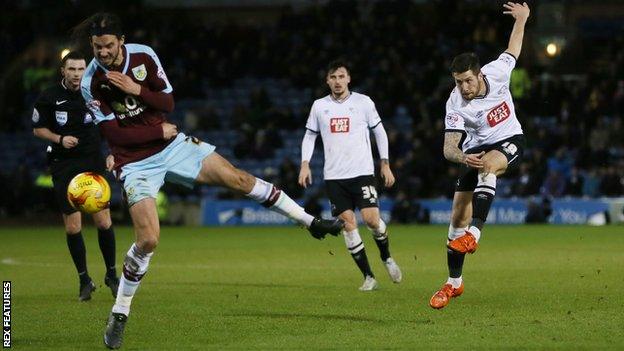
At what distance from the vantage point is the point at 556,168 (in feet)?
98.0

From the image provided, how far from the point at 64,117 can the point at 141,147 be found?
3.43m

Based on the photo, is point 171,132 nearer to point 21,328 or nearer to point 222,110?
point 21,328

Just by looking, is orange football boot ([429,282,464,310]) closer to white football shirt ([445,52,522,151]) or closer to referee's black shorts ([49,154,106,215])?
white football shirt ([445,52,522,151])

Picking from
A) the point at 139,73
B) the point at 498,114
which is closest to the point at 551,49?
the point at 498,114

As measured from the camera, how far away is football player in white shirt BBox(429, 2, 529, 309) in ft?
35.6

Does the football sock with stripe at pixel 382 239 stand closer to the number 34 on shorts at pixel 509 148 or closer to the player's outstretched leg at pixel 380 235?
the player's outstretched leg at pixel 380 235

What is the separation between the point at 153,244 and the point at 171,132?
905 mm

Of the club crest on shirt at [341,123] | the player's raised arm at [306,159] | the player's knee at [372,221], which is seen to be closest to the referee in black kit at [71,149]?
the player's raised arm at [306,159]

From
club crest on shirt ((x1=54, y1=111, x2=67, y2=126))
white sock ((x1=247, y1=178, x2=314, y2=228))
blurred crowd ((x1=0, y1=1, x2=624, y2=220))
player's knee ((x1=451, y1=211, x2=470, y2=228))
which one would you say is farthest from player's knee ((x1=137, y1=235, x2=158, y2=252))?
blurred crowd ((x1=0, y1=1, x2=624, y2=220))

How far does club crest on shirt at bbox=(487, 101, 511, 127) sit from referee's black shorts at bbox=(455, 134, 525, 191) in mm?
196

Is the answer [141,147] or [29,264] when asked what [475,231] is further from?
[29,264]

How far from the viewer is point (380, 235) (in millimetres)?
13672

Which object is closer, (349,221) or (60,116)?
(60,116)

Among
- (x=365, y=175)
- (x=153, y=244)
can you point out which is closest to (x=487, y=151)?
(x=365, y=175)
